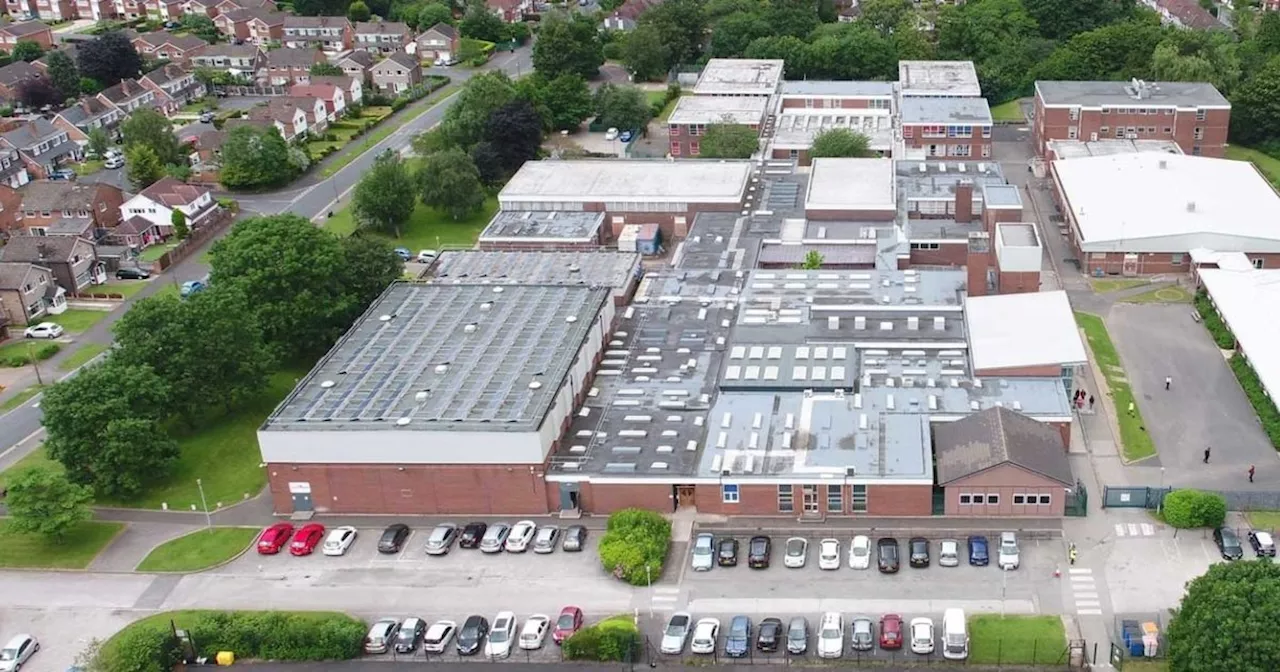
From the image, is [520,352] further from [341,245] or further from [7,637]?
[7,637]

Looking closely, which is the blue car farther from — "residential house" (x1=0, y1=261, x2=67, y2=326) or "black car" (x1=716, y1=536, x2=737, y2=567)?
"residential house" (x1=0, y1=261, x2=67, y2=326)

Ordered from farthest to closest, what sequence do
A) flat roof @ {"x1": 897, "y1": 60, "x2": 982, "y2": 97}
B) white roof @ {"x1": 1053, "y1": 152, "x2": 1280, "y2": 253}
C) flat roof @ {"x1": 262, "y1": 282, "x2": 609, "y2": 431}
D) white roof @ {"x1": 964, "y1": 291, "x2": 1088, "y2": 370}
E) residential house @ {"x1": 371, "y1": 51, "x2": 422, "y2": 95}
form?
1. residential house @ {"x1": 371, "y1": 51, "x2": 422, "y2": 95}
2. flat roof @ {"x1": 897, "y1": 60, "x2": 982, "y2": 97}
3. white roof @ {"x1": 1053, "y1": 152, "x2": 1280, "y2": 253}
4. white roof @ {"x1": 964, "y1": 291, "x2": 1088, "y2": 370}
5. flat roof @ {"x1": 262, "y1": 282, "x2": 609, "y2": 431}

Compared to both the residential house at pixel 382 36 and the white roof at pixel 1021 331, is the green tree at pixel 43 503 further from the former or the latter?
the residential house at pixel 382 36

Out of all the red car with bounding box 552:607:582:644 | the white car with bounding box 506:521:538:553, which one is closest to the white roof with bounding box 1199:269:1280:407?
the red car with bounding box 552:607:582:644

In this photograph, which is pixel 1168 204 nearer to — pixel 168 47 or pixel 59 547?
pixel 59 547

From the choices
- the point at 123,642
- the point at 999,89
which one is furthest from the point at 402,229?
the point at 999,89

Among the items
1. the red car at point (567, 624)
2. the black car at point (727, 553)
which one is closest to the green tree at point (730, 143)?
the black car at point (727, 553)
